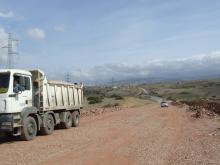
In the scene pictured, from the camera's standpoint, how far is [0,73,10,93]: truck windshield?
1846 centimetres

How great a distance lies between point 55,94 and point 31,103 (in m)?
3.25

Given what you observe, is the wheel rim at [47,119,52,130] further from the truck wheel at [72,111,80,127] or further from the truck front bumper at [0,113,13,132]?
the truck wheel at [72,111,80,127]

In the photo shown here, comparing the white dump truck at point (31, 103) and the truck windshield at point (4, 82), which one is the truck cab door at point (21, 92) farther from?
the truck windshield at point (4, 82)

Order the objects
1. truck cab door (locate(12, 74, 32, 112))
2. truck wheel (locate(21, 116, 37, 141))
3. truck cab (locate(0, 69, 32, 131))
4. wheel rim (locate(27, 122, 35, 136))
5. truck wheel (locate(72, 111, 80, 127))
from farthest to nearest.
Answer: truck wheel (locate(72, 111, 80, 127)), wheel rim (locate(27, 122, 35, 136)), truck wheel (locate(21, 116, 37, 141)), truck cab door (locate(12, 74, 32, 112)), truck cab (locate(0, 69, 32, 131))

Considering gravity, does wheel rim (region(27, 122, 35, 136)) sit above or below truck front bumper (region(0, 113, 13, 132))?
below

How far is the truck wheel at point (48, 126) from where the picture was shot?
22078mm

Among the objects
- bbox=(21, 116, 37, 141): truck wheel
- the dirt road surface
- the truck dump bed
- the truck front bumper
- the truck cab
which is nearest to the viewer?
the dirt road surface

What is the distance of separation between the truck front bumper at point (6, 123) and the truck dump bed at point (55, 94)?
10.2 ft

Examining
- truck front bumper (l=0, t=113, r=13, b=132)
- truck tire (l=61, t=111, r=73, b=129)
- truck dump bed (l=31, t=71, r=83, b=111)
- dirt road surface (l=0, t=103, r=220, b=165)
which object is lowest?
dirt road surface (l=0, t=103, r=220, b=165)

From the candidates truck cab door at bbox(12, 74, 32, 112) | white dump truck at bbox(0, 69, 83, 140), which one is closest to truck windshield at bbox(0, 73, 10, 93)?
white dump truck at bbox(0, 69, 83, 140)

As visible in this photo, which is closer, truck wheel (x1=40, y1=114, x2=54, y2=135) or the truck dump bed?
the truck dump bed

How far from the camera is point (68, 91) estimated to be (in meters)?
26.4

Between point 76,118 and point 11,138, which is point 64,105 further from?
point 11,138

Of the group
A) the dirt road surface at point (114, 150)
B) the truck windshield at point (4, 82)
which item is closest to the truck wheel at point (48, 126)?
the dirt road surface at point (114, 150)
